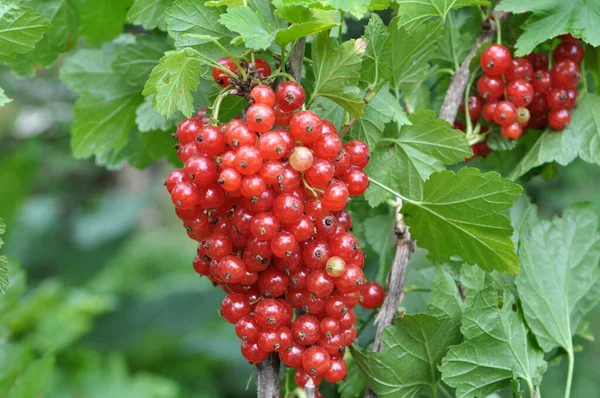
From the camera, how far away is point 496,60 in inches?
36.5

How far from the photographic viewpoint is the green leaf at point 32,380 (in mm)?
1021

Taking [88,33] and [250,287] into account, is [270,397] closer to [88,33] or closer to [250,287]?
[250,287]

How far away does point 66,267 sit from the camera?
10.9 ft

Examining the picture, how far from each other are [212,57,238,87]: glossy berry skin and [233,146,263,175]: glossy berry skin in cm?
12

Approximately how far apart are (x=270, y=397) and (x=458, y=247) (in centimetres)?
33

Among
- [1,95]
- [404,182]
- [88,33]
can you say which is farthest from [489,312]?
[88,33]

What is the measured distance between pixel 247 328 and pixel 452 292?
0.31m

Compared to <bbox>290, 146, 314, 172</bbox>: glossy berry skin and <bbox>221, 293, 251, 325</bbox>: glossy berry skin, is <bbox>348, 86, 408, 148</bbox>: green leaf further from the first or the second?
<bbox>221, 293, 251, 325</bbox>: glossy berry skin

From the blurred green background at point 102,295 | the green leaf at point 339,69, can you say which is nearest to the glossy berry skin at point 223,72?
the green leaf at point 339,69

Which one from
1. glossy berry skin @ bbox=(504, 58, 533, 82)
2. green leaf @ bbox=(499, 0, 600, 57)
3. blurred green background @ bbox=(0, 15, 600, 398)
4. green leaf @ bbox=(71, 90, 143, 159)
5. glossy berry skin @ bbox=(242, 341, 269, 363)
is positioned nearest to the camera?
glossy berry skin @ bbox=(242, 341, 269, 363)

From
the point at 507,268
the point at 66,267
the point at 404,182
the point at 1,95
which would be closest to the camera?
the point at 1,95

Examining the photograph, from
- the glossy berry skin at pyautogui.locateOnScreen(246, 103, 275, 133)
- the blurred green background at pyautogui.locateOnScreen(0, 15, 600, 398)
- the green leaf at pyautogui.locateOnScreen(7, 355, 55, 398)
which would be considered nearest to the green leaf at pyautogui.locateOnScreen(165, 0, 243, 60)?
the glossy berry skin at pyautogui.locateOnScreen(246, 103, 275, 133)

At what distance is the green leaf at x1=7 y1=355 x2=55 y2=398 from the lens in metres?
1.02

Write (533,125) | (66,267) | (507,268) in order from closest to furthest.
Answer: (507,268)
(533,125)
(66,267)
